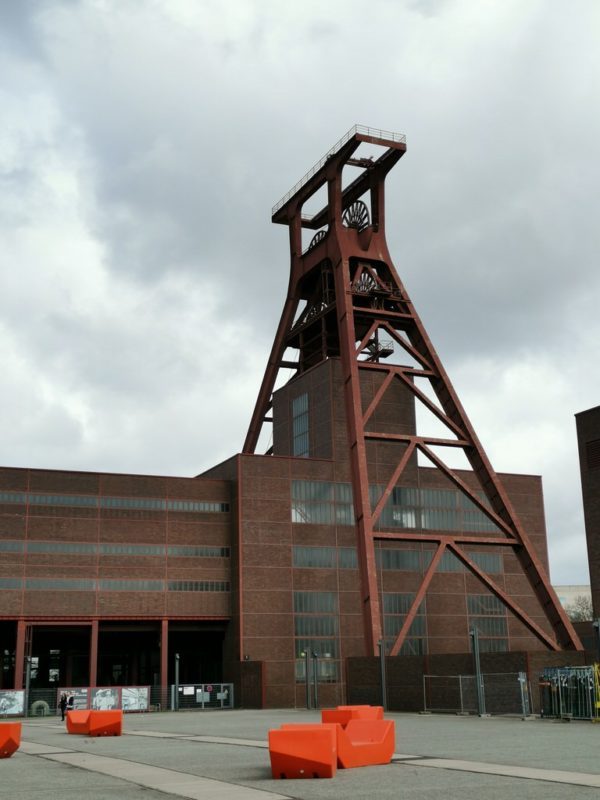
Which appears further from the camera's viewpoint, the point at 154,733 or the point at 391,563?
the point at 391,563

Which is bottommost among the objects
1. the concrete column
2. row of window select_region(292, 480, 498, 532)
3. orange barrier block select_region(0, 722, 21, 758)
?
orange barrier block select_region(0, 722, 21, 758)

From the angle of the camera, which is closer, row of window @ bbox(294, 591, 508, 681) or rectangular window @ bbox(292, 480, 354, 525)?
row of window @ bbox(294, 591, 508, 681)

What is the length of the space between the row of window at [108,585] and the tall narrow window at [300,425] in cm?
1135

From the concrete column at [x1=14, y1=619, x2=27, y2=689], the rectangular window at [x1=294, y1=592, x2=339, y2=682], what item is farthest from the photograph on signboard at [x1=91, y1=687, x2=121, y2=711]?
the rectangular window at [x1=294, y1=592, x2=339, y2=682]

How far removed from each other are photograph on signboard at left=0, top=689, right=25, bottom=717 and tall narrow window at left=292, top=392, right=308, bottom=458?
83.1 ft

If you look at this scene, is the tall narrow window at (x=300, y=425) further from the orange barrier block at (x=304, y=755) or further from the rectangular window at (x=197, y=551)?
the orange barrier block at (x=304, y=755)

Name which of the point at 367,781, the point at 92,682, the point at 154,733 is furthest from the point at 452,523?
the point at 367,781

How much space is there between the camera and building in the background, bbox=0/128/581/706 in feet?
201

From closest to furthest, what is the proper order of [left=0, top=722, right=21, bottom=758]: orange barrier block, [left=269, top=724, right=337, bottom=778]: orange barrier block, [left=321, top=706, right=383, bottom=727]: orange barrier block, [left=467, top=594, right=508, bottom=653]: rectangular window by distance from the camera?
[left=269, top=724, right=337, bottom=778]: orange barrier block < [left=0, top=722, right=21, bottom=758]: orange barrier block < [left=321, top=706, right=383, bottom=727]: orange barrier block < [left=467, top=594, right=508, bottom=653]: rectangular window

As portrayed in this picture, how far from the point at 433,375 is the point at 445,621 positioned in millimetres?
18604

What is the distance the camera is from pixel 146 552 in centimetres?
6378

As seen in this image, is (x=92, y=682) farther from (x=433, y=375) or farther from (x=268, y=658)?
(x=433, y=375)

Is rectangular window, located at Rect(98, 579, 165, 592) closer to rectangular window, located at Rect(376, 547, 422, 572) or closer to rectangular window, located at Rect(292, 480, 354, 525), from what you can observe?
rectangular window, located at Rect(292, 480, 354, 525)

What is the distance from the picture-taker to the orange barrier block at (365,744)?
54.7 ft
